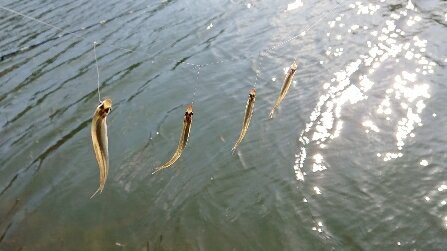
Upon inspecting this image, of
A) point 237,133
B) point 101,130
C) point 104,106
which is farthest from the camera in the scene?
point 237,133

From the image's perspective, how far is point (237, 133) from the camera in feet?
28.6

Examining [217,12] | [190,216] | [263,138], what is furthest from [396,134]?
[217,12]

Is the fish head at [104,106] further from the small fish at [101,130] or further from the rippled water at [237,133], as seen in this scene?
the rippled water at [237,133]

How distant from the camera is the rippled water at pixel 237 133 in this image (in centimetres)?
680

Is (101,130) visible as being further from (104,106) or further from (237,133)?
(237,133)

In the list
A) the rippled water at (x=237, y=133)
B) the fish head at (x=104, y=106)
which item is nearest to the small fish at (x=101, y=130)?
the fish head at (x=104, y=106)

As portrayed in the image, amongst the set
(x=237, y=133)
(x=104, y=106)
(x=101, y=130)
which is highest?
(x=104, y=106)

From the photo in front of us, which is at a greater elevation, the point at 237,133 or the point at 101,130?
the point at 101,130

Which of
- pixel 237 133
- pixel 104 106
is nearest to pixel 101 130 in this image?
pixel 104 106

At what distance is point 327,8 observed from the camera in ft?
43.3

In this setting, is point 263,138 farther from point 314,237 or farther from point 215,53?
point 215,53

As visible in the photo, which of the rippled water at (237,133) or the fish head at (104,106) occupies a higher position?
the fish head at (104,106)

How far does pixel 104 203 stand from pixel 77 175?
1127 millimetres

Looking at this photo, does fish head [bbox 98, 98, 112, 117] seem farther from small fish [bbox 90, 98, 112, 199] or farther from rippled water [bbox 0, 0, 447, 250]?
rippled water [bbox 0, 0, 447, 250]
